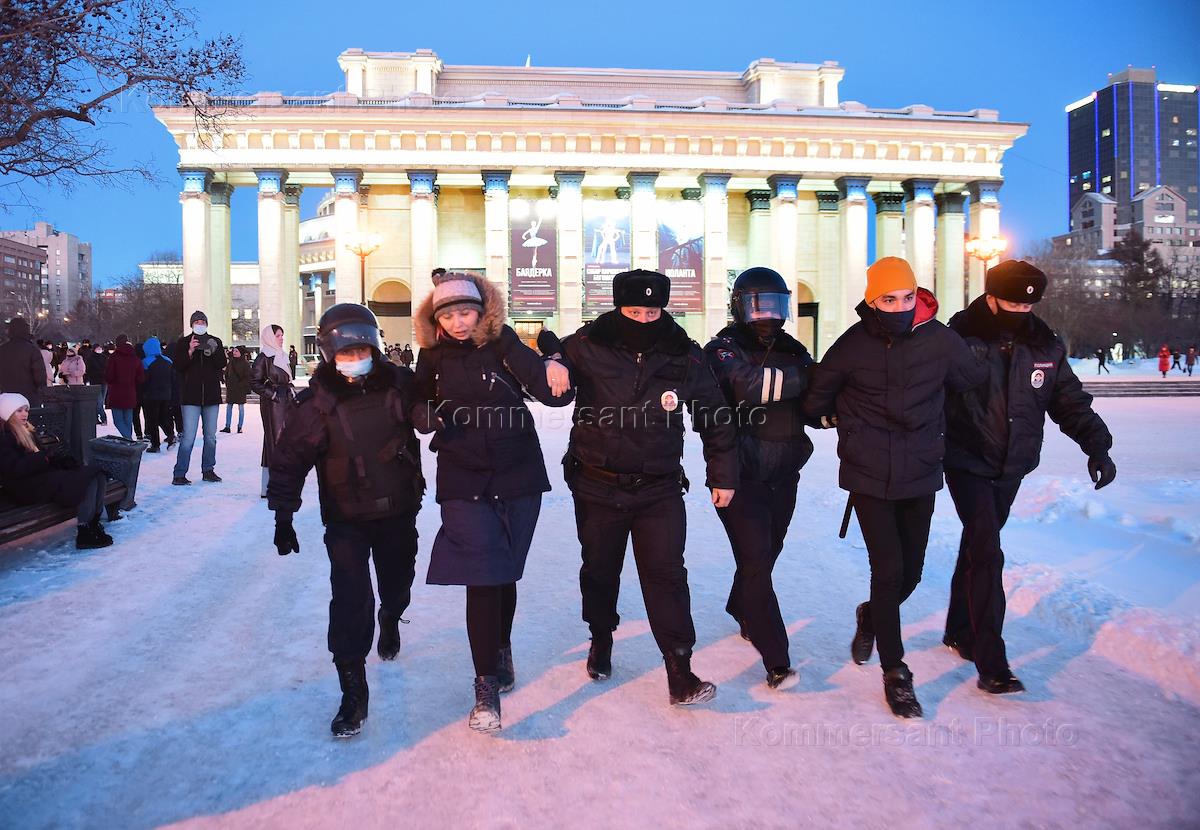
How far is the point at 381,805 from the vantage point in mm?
2680

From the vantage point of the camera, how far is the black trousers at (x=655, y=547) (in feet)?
11.8

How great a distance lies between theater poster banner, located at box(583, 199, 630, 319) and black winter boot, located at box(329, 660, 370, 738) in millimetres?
32948

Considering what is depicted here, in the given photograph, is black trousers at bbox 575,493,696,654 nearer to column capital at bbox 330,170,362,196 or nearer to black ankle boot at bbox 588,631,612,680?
black ankle boot at bbox 588,631,612,680

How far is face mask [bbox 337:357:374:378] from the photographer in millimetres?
3551

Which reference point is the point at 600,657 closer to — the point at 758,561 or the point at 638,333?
the point at 758,561

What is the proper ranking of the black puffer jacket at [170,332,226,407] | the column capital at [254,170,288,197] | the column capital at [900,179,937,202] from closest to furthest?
the black puffer jacket at [170,332,226,407] → the column capital at [254,170,288,197] → the column capital at [900,179,937,202]

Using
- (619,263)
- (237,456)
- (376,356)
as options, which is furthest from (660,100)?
(376,356)

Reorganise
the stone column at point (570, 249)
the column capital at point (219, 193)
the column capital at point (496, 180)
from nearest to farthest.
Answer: the column capital at point (219, 193) < the column capital at point (496, 180) < the stone column at point (570, 249)

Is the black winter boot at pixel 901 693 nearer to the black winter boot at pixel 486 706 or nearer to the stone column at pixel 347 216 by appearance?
the black winter boot at pixel 486 706

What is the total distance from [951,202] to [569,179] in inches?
754

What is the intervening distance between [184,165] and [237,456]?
28477mm

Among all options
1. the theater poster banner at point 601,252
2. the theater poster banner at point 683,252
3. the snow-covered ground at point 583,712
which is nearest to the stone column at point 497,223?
the theater poster banner at point 601,252

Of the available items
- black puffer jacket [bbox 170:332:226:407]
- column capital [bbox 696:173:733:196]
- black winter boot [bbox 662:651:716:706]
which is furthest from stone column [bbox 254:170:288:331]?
black winter boot [bbox 662:651:716:706]

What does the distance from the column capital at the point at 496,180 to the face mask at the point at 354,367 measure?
35004mm
